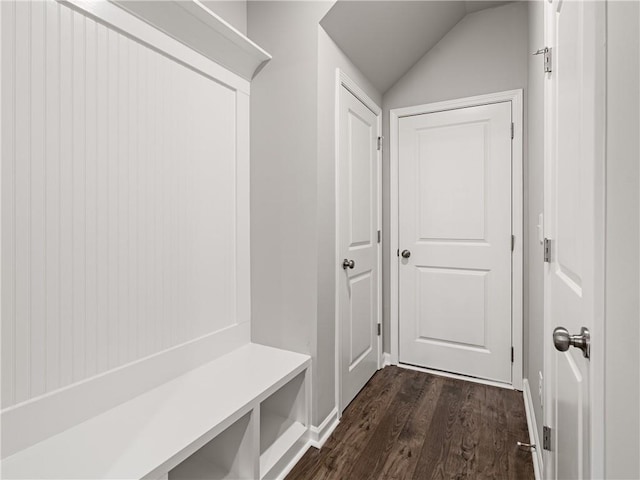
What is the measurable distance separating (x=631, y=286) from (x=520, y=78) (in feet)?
7.80

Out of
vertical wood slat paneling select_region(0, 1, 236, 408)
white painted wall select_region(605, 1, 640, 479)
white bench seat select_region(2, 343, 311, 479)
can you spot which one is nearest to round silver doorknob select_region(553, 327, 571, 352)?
white painted wall select_region(605, 1, 640, 479)

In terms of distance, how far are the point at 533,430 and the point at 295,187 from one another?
5.88 ft

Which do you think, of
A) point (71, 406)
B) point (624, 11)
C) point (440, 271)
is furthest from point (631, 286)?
point (440, 271)

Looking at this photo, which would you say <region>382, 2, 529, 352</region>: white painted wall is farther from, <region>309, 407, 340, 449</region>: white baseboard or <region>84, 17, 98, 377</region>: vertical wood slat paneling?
<region>84, 17, 98, 377</region>: vertical wood slat paneling

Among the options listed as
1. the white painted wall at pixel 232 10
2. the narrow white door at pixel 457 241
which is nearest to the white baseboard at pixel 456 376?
the narrow white door at pixel 457 241

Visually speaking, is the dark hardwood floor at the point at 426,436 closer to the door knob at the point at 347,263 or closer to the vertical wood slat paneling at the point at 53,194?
the door knob at the point at 347,263

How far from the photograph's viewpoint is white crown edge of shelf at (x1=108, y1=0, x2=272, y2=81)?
1410 mm

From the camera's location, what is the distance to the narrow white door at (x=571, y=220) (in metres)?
0.67

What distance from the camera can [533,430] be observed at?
182 centimetres

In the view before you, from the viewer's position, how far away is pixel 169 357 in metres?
1.57

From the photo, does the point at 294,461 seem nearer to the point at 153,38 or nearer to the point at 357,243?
the point at 357,243

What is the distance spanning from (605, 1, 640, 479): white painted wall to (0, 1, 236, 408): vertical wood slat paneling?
1489 mm

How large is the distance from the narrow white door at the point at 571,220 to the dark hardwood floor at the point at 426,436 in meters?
0.41

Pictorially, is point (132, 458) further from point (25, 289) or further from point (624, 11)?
point (624, 11)
